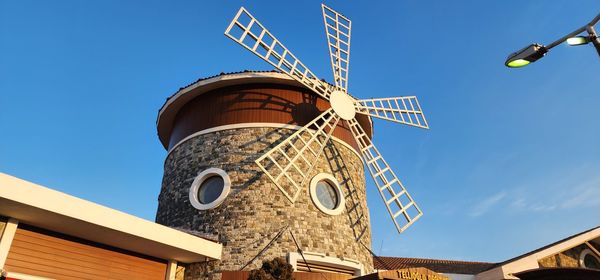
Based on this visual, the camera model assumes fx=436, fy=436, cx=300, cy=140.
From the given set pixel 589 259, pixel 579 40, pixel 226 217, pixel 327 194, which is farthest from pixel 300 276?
pixel 589 259

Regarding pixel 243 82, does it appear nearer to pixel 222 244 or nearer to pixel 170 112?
pixel 170 112

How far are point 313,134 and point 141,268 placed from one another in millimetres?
7094

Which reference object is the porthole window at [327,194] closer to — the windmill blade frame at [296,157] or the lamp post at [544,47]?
the windmill blade frame at [296,157]

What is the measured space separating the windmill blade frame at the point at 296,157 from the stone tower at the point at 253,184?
1.12 ft

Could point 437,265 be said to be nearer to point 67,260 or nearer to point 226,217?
point 226,217

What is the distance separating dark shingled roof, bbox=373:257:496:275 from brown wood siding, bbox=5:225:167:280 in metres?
10.6

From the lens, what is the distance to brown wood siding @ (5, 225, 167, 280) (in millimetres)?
10172

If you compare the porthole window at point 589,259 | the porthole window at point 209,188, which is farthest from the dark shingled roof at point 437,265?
the porthole window at point 209,188

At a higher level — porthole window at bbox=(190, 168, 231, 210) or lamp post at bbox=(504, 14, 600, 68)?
porthole window at bbox=(190, 168, 231, 210)

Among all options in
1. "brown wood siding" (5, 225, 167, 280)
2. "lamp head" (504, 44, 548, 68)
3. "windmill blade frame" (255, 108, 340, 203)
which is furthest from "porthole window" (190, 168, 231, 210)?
"lamp head" (504, 44, 548, 68)

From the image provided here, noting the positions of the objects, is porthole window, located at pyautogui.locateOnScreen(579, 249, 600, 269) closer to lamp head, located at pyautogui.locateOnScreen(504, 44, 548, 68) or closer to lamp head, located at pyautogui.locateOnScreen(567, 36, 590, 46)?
lamp head, located at pyautogui.locateOnScreen(504, 44, 548, 68)

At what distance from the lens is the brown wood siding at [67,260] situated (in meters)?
10.2

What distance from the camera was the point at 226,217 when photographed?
14.2m

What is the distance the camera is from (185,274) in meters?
13.8
